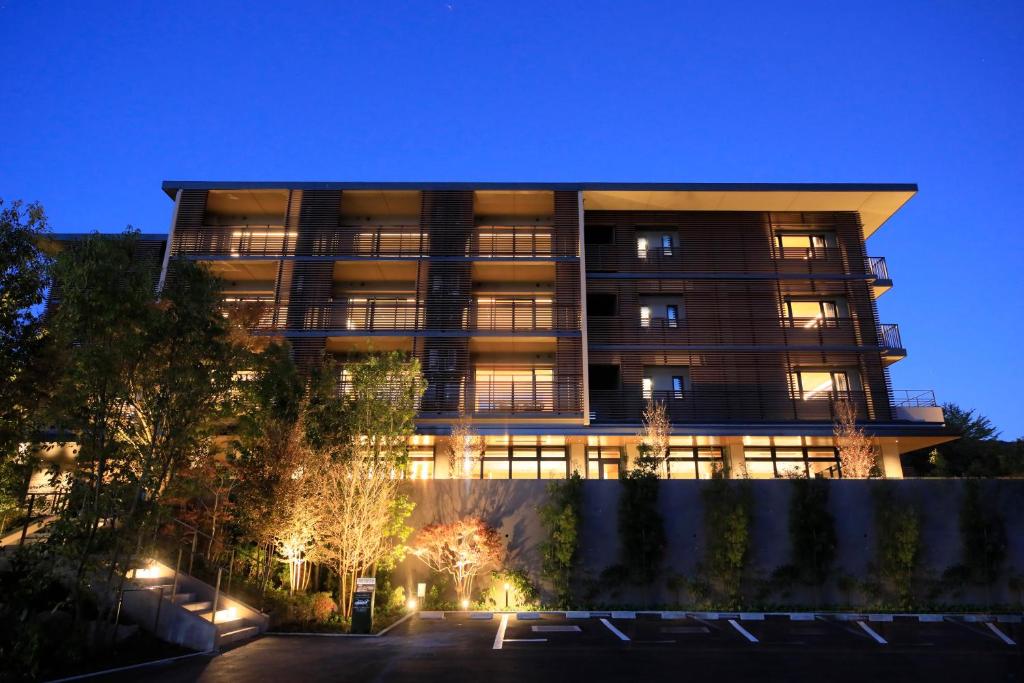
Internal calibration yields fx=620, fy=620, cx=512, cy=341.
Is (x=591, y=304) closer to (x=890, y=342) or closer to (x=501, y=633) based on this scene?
(x=890, y=342)

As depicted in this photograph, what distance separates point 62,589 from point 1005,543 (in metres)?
21.1

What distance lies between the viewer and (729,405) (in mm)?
23531

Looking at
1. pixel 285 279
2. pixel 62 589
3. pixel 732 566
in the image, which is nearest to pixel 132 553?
pixel 62 589

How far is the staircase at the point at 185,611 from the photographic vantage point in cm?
1077

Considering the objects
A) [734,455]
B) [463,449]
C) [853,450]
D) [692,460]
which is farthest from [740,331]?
[463,449]

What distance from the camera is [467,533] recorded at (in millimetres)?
15281

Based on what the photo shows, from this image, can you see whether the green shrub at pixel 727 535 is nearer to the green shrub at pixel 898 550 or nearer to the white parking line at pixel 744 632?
the white parking line at pixel 744 632

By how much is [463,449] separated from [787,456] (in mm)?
13032

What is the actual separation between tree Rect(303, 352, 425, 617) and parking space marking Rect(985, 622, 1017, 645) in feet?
41.8

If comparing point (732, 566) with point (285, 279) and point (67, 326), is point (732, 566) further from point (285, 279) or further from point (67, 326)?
point (285, 279)

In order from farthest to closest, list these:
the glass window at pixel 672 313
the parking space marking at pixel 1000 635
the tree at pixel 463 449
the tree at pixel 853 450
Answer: the glass window at pixel 672 313, the tree at pixel 463 449, the tree at pixel 853 450, the parking space marking at pixel 1000 635

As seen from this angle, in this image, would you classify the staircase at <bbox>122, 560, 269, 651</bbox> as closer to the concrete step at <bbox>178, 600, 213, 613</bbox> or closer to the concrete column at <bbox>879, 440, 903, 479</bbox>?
the concrete step at <bbox>178, 600, 213, 613</bbox>

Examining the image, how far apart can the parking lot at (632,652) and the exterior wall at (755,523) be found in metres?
1.49

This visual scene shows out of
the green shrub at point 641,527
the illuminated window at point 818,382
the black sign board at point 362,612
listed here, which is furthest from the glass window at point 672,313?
the black sign board at point 362,612
